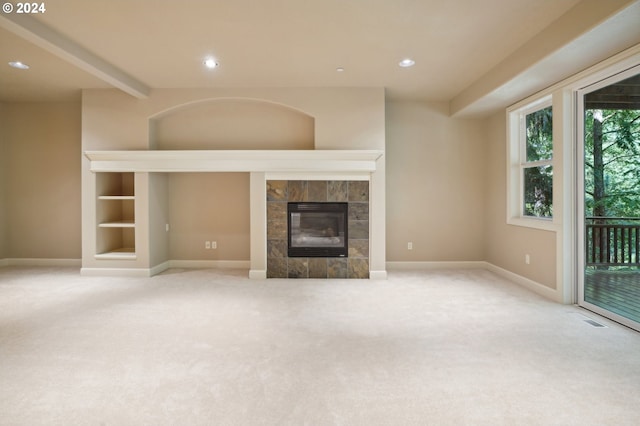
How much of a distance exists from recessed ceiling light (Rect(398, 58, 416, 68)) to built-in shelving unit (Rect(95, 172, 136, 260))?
4.19 m

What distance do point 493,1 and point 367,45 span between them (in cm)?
125

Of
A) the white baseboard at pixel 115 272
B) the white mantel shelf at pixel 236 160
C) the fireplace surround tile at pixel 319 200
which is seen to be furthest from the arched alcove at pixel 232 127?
the white baseboard at pixel 115 272

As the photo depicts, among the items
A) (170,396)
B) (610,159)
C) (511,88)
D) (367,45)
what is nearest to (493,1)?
(367,45)

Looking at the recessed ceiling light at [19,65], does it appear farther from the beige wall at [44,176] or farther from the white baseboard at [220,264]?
the white baseboard at [220,264]

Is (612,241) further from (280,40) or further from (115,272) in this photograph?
(115,272)

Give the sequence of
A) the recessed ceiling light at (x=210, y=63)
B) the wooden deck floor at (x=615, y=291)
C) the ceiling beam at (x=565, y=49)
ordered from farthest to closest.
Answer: the recessed ceiling light at (x=210, y=63)
the wooden deck floor at (x=615, y=291)
the ceiling beam at (x=565, y=49)

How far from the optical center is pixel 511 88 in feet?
13.8

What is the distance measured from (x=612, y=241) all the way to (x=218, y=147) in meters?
5.11

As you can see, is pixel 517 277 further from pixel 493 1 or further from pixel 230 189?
pixel 230 189

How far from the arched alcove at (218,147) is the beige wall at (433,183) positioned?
155 centimetres

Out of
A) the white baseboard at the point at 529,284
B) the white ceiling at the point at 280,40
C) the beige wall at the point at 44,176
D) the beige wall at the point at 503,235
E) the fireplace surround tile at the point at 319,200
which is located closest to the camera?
the white ceiling at the point at 280,40

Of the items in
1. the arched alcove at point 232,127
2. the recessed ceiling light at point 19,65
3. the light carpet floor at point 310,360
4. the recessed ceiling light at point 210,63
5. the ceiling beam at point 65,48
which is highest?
the recessed ceiling light at point 19,65

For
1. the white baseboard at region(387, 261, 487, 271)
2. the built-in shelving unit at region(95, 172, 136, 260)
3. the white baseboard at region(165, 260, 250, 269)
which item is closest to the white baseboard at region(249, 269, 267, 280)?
the white baseboard at region(165, 260, 250, 269)

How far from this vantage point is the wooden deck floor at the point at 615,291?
331cm
